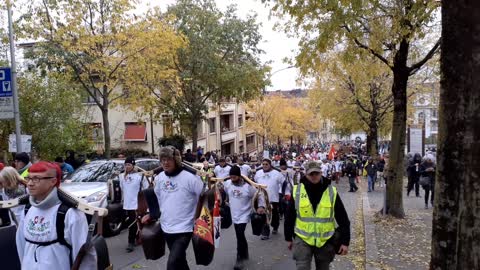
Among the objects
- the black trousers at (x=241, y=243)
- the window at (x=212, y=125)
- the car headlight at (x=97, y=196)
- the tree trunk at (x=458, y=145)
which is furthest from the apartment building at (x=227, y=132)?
the tree trunk at (x=458, y=145)

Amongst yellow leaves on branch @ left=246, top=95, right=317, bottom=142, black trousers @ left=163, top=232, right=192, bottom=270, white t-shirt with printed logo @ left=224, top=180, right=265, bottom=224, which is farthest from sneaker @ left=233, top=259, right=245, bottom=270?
yellow leaves on branch @ left=246, top=95, right=317, bottom=142

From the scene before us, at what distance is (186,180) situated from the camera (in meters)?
5.54

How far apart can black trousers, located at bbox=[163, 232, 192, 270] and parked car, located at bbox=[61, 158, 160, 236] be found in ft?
13.8

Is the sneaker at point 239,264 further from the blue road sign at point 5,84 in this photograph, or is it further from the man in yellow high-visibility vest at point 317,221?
the blue road sign at point 5,84

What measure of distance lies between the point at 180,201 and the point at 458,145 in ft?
9.93

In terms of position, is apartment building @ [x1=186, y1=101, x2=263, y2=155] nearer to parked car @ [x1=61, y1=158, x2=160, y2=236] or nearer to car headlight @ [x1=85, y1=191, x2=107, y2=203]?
parked car @ [x1=61, y1=158, x2=160, y2=236]

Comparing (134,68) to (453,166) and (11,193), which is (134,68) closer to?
(11,193)

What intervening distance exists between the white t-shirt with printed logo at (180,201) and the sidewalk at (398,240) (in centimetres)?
317

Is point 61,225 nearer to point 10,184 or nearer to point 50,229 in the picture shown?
point 50,229

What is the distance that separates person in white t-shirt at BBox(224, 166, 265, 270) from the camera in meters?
7.64

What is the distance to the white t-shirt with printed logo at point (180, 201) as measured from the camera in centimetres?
550

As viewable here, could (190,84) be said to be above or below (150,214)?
above

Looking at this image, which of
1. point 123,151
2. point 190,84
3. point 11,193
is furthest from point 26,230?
point 123,151

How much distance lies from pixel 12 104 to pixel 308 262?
1001 cm
